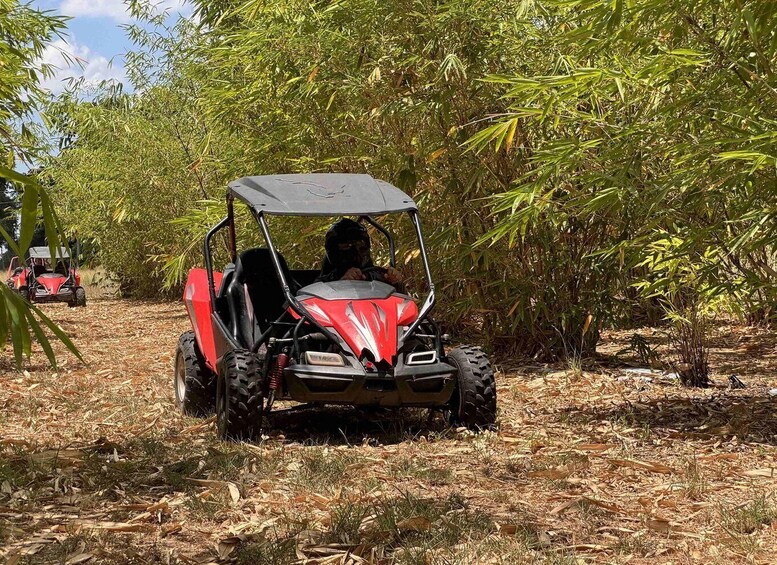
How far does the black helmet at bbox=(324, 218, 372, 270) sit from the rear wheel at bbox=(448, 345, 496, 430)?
0.81 metres

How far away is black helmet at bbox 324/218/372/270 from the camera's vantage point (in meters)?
5.86

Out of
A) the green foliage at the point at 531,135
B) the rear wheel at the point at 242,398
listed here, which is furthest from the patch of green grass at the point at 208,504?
the green foliage at the point at 531,135

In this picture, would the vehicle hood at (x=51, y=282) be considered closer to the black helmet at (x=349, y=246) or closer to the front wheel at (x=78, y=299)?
the front wheel at (x=78, y=299)

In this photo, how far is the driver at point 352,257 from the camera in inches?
230

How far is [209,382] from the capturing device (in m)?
6.26

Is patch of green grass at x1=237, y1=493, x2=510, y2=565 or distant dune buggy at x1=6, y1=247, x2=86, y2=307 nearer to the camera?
patch of green grass at x1=237, y1=493, x2=510, y2=565

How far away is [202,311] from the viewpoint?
629cm

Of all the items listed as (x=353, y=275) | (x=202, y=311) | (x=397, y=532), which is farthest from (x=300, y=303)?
(x=397, y=532)

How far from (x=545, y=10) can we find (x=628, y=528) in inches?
193

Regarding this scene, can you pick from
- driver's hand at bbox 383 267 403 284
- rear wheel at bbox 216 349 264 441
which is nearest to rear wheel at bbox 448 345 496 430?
driver's hand at bbox 383 267 403 284

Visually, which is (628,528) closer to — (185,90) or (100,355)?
(100,355)

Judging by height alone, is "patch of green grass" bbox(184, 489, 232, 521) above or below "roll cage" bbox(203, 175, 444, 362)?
below

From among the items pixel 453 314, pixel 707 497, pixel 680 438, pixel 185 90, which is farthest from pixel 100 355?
pixel 185 90

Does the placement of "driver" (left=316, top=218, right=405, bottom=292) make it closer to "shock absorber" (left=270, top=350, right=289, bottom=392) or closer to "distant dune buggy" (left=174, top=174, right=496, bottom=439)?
"distant dune buggy" (left=174, top=174, right=496, bottom=439)
